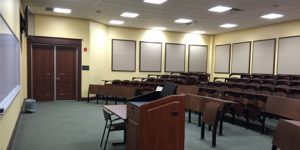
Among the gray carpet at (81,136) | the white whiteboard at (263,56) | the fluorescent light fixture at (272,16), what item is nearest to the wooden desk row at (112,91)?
the gray carpet at (81,136)

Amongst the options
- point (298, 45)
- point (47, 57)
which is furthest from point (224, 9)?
point (47, 57)

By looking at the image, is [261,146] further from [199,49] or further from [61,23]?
[199,49]

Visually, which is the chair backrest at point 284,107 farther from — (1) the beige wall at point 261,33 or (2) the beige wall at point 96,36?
(2) the beige wall at point 96,36

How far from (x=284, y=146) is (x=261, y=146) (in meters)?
2.12

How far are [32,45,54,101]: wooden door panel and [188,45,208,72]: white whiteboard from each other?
6.91m

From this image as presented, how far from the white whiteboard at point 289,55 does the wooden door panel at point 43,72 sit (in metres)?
9.02

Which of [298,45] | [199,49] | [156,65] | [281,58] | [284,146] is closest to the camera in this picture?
[284,146]

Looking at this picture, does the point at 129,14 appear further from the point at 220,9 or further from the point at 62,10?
the point at 220,9

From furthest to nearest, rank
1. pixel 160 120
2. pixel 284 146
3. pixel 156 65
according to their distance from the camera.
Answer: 1. pixel 156 65
2. pixel 160 120
3. pixel 284 146

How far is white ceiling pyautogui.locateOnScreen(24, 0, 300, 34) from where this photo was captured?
7.32 meters

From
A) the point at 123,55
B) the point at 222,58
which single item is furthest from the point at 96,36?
the point at 222,58

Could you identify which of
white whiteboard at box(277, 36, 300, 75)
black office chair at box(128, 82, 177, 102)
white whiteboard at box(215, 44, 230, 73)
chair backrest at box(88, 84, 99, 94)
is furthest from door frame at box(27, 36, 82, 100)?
white whiteboard at box(277, 36, 300, 75)

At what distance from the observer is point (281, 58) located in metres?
10.0

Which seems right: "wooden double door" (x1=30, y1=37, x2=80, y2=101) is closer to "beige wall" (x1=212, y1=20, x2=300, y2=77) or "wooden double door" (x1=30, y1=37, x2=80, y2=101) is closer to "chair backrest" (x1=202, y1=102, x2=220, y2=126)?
"chair backrest" (x1=202, y1=102, x2=220, y2=126)
